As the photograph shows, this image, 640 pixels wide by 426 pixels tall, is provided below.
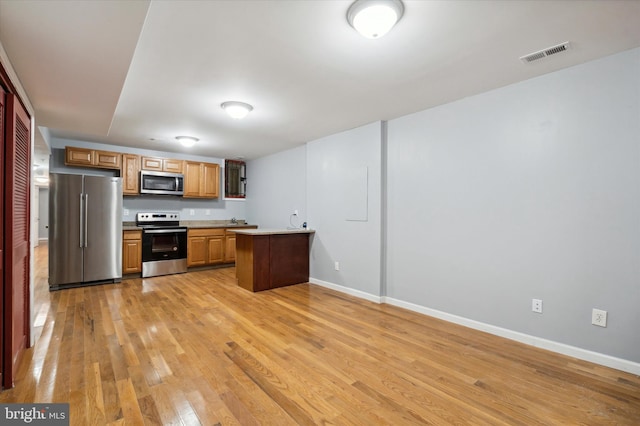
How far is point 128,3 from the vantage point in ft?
4.52

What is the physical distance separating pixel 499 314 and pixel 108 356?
11.3 feet

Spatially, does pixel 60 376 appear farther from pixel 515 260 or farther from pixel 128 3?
pixel 515 260

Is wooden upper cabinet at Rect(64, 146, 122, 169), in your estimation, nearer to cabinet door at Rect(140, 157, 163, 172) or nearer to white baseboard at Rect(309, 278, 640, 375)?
cabinet door at Rect(140, 157, 163, 172)

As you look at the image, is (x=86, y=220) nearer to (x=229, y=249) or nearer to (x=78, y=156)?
(x=78, y=156)

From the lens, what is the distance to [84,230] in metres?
4.50

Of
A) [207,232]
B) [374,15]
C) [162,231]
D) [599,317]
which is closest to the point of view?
[374,15]

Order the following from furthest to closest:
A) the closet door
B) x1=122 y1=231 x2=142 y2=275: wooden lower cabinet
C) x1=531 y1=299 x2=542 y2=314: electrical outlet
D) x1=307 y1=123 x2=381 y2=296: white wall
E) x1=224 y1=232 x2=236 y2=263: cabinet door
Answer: x1=224 y1=232 x2=236 y2=263: cabinet door → x1=122 y1=231 x2=142 y2=275: wooden lower cabinet → x1=307 y1=123 x2=381 y2=296: white wall → x1=531 y1=299 x2=542 y2=314: electrical outlet → the closet door

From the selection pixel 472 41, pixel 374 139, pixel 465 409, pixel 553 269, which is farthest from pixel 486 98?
pixel 465 409

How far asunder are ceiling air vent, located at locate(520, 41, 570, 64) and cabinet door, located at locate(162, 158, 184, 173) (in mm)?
5602

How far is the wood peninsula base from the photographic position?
14.4 feet

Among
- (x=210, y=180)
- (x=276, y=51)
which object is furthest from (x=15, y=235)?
(x=210, y=180)

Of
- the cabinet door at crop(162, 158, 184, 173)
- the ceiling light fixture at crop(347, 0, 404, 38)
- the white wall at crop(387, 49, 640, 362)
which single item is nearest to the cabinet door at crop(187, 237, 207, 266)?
the cabinet door at crop(162, 158, 184, 173)

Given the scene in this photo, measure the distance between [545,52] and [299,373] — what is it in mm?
2970

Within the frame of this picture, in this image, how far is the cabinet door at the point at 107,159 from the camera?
5031 mm
